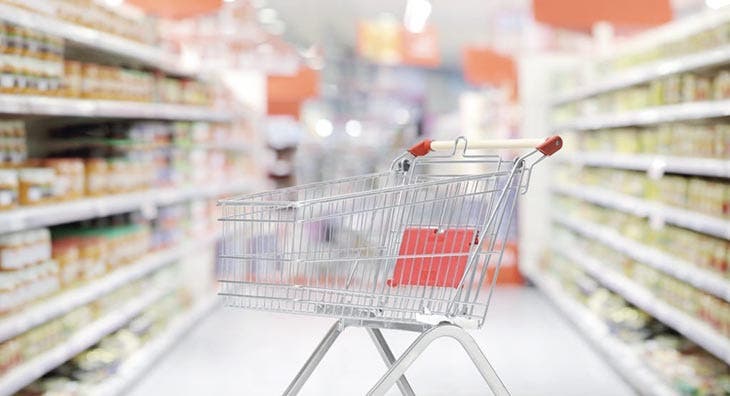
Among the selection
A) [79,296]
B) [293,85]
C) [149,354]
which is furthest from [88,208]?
[293,85]

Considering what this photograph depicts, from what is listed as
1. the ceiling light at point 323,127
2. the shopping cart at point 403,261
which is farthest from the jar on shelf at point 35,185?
the ceiling light at point 323,127

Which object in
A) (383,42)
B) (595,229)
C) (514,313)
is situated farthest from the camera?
(383,42)

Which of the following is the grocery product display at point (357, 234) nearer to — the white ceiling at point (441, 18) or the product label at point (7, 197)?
the product label at point (7, 197)

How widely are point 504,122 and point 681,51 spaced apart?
19.6 feet

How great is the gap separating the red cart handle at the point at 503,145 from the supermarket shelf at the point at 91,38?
162 centimetres

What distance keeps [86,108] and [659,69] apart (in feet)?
10.7

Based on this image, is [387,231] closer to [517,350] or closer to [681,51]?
[681,51]

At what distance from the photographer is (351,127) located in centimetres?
2803

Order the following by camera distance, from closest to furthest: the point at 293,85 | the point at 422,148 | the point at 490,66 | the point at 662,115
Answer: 1. the point at 422,148
2. the point at 662,115
3. the point at 490,66
4. the point at 293,85

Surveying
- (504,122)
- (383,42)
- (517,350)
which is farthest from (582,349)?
(383,42)

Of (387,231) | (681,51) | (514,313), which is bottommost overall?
(514,313)

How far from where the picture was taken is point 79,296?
431 cm

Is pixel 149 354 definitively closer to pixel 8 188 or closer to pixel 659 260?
pixel 8 188

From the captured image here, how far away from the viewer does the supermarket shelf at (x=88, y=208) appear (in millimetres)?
3593
